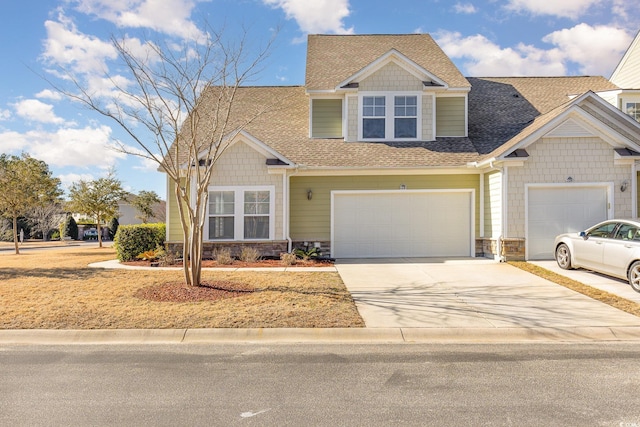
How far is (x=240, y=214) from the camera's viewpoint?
1399cm

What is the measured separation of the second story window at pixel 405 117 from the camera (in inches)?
619

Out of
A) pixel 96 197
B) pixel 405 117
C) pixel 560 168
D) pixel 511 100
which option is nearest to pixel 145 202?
pixel 96 197

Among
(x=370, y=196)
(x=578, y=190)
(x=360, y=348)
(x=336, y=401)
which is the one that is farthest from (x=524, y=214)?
(x=336, y=401)

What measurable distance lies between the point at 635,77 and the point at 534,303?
15880 mm

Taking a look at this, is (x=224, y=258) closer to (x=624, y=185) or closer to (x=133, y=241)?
(x=133, y=241)

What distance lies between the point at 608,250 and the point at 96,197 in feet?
75.4

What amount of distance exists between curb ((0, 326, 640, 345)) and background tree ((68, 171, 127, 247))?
17.9 m

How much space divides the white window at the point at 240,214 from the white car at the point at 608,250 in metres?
8.75

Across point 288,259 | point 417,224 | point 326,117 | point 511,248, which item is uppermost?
point 326,117

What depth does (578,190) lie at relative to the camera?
12797 millimetres

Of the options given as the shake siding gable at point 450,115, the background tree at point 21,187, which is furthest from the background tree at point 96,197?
the shake siding gable at point 450,115

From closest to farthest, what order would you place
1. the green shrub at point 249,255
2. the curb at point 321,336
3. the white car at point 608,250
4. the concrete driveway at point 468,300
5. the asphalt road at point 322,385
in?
1. the asphalt road at point 322,385
2. the curb at point 321,336
3. the concrete driveway at point 468,300
4. the white car at point 608,250
5. the green shrub at point 249,255

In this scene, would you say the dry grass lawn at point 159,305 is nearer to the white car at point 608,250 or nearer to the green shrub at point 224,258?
the green shrub at point 224,258

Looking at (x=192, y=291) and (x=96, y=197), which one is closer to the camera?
(x=192, y=291)
